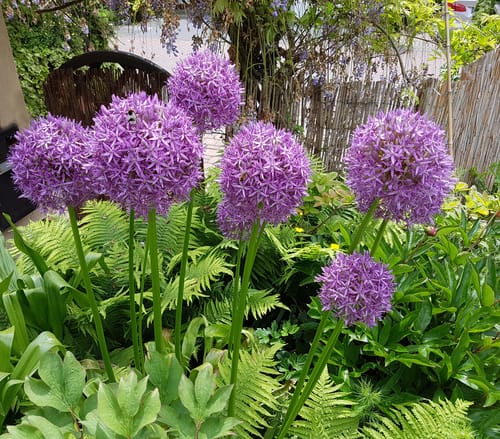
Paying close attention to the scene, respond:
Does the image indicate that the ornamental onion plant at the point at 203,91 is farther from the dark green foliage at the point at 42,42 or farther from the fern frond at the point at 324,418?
the dark green foliage at the point at 42,42

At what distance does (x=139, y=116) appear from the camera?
0.96m

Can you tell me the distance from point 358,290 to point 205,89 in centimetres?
66

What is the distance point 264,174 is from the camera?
977 millimetres

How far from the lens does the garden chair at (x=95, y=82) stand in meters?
3.03

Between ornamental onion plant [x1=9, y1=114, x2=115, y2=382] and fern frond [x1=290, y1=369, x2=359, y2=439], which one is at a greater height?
ornamental onion plant [x1=9, y1=114, x2=115, y2=382]

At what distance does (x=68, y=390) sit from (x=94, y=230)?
1.38 meters

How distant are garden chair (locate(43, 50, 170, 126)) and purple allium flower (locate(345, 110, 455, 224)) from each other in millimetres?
2204

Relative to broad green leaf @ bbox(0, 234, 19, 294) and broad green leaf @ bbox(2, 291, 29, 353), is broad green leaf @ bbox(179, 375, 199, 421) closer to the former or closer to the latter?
broad green leaf @ bbox(2, 291, 29, 353)

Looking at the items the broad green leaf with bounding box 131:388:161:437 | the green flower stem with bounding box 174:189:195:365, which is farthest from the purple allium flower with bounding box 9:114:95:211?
the broad green leaf with bounding box 131:388:161:437

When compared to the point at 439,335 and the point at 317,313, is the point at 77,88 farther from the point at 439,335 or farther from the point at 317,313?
the point at 439,335

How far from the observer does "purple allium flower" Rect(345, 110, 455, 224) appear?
38.9 inches

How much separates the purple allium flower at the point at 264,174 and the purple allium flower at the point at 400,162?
0.44 ft

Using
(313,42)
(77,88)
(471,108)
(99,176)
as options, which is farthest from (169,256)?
(471,108)

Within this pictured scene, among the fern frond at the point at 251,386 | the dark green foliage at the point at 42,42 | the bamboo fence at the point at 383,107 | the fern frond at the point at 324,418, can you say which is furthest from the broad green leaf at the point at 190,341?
the dark green foliage at the point at 42,42
